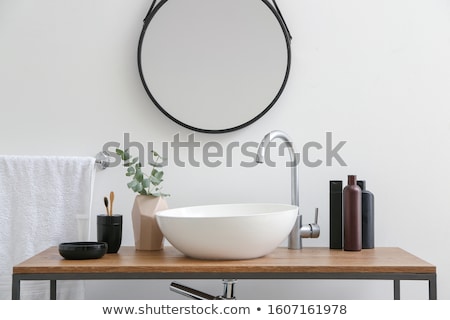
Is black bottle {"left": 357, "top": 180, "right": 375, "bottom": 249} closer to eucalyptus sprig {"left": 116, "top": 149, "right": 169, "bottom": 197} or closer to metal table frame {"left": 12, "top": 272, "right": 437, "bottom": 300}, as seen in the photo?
metal table frame {"left": 12, "top": 272, "right": 437, "bottom": 300}

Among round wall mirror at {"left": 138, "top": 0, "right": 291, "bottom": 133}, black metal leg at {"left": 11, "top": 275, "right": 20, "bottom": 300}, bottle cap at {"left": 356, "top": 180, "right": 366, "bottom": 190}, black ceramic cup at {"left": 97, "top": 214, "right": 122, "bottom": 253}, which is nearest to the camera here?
black metal leg at {"left": 11, "top": 275, "right": 20, "bottom": 300}

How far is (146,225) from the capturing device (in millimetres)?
1970

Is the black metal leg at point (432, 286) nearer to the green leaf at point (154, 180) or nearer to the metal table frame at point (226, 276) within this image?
the metal table frame at point (226, 276)

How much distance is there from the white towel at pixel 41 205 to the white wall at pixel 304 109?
0.26ft

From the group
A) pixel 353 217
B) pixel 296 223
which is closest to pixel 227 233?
pixel 296 223

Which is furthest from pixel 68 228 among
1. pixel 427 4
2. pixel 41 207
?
pixel 427 4

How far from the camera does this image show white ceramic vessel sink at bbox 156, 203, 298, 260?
1.72m

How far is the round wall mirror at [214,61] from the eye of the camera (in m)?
2.15

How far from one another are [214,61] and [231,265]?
2.51ft

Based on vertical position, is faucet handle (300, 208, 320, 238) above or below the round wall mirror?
below

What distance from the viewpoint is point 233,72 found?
84.7 inches

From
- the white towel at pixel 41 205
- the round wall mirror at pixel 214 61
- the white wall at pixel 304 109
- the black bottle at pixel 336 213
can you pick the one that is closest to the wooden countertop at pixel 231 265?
the black bottle at pixel 336 213

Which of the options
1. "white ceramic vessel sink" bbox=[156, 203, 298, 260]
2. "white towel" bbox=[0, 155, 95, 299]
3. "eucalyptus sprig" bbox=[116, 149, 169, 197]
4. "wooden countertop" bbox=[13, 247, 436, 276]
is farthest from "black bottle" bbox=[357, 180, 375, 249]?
"white towel" bbox=[0, 155, 95, 299]

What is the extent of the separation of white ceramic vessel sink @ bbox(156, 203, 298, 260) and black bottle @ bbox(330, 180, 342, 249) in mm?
211
